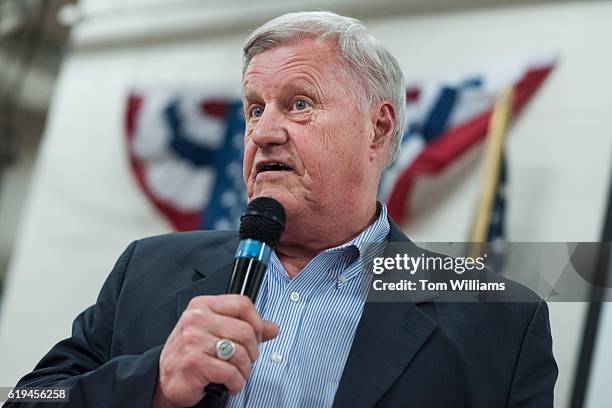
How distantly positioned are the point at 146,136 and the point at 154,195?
376mm

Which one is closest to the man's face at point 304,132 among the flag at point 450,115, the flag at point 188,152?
the flag at point 450,115

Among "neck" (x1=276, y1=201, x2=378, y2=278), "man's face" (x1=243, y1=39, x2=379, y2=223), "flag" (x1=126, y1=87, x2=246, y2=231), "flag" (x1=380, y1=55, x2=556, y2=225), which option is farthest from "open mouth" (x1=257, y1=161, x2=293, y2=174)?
"flag" (x1=126, y1=87, x2=246, y2=231)

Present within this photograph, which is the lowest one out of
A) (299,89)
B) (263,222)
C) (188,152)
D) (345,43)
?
(263,222)

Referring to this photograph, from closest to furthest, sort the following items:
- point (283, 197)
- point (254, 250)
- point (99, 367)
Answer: point (254, 250)
point (99, 367)
point (283, 197)

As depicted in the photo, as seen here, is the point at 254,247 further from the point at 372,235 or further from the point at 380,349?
the point at 372,235

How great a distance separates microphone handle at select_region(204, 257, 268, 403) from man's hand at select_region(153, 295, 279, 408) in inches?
1.1

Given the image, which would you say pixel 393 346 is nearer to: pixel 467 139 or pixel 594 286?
pixel 594 286

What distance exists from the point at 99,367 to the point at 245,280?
405 mm

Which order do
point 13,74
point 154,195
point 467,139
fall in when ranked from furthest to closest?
point 13,74
point 154,195
point 467,139

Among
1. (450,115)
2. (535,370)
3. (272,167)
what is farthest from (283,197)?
(450,115)

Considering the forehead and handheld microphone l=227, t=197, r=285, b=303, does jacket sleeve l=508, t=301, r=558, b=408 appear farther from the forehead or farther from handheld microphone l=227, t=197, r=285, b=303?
the forehead

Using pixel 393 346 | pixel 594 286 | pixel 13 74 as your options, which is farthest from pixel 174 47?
pixel 393 346

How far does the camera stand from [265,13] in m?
4.73

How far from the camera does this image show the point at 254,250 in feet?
3.85
